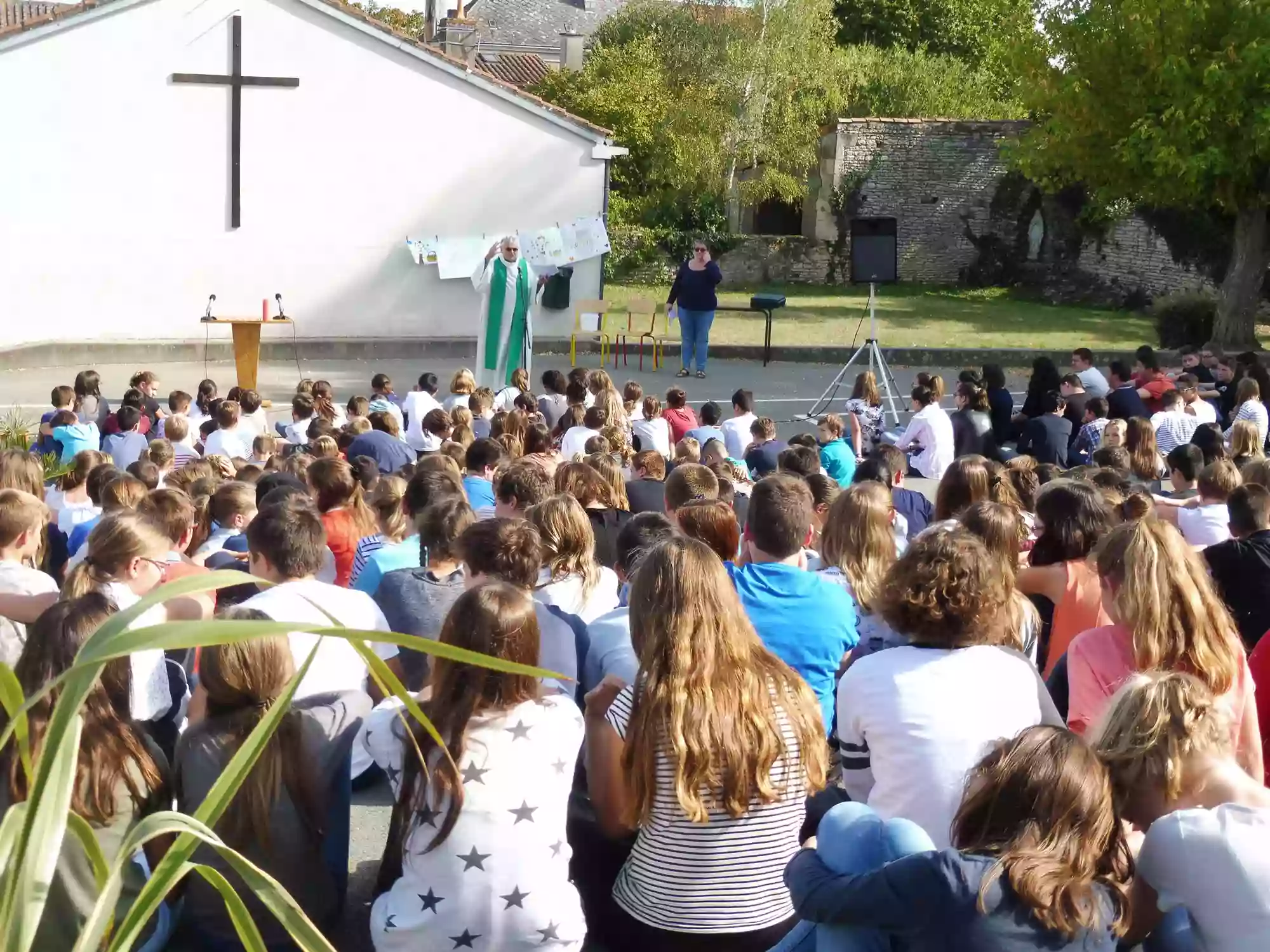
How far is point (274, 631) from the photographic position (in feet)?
4.03

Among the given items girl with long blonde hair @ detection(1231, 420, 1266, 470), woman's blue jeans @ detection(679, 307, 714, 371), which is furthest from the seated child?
woman's blue jeans @ detection(679, 307, 714, 371)

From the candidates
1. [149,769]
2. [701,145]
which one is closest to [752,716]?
[149,769]

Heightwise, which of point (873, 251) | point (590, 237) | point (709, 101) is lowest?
point (873, 251)

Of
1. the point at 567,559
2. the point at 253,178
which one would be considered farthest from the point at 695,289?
the point at 567,559

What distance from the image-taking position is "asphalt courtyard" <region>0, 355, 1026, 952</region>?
15.6 m

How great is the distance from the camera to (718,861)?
3.18 metres

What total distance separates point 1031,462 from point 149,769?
507cm

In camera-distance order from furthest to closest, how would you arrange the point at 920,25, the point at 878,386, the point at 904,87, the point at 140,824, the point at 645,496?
the point at 920,25
the point at 904,87
the point at 878,386
the point at 645,496
the point at 140,824

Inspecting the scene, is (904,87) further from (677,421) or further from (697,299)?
(677,421)

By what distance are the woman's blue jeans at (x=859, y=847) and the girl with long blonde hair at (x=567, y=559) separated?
7.09ft

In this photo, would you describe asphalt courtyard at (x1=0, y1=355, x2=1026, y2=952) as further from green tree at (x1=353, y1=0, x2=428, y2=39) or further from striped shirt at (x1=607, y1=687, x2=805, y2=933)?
green tree at (x1=353, y1=0, x2=428, y2=39)

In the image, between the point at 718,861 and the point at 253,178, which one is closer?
the point at 718,861

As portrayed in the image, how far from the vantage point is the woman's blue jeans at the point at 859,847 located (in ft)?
8.52

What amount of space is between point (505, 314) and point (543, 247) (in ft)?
14.7
